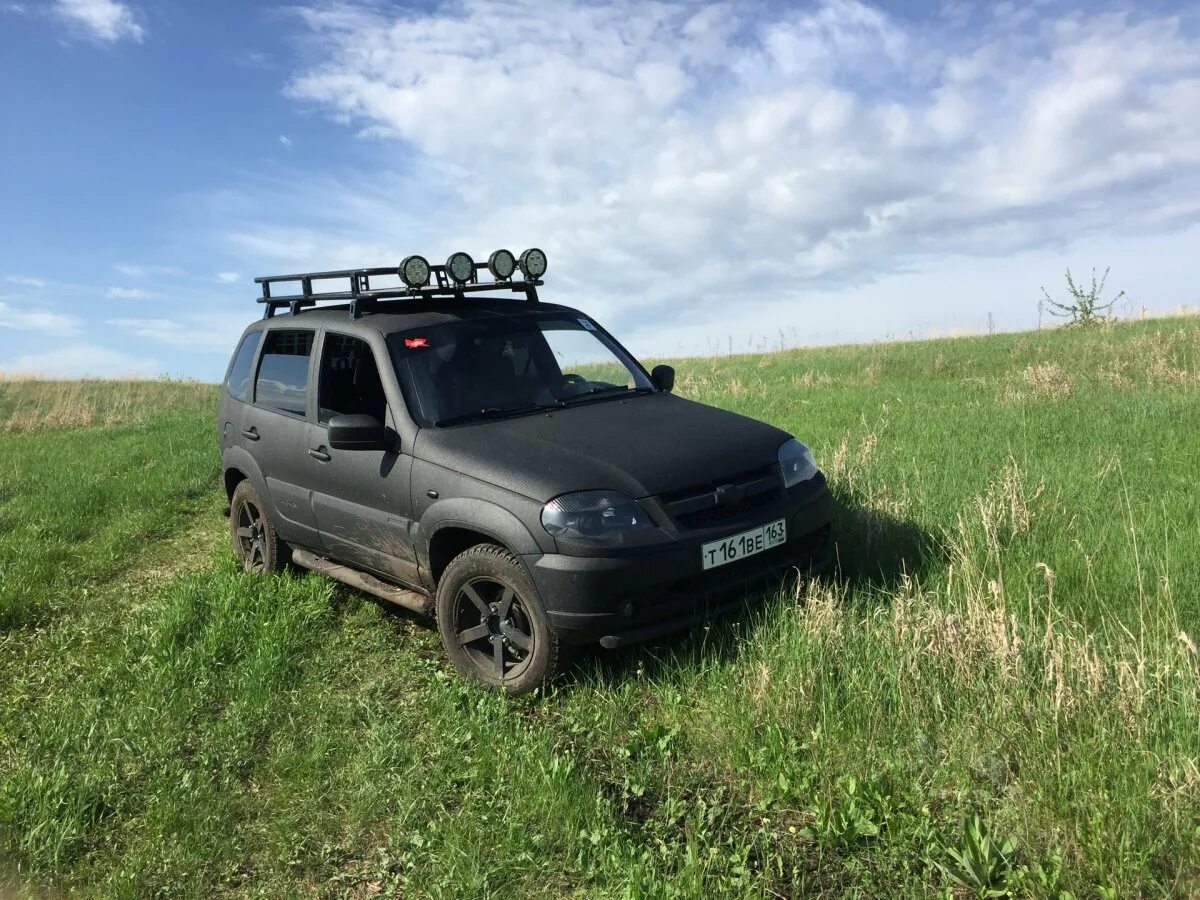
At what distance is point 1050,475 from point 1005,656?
354 centimetres

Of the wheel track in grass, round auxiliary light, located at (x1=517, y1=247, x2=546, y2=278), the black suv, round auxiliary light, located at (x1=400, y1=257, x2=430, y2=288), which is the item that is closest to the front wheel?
the black suv

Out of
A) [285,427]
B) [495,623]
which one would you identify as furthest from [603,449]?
[285,427]

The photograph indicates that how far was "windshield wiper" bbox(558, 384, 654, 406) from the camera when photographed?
207 inches

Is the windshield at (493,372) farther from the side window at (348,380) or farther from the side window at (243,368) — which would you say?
the side window at (243,368)

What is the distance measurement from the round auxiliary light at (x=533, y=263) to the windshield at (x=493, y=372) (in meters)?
0.46

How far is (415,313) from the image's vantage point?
5.51 metres

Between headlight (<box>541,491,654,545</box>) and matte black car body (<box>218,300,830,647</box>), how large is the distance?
4 centimetres

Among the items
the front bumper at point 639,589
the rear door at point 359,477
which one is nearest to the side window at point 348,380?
the rear door at point 359,477

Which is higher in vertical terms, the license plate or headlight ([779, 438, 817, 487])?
headlight ([779, 438, 817, 487])

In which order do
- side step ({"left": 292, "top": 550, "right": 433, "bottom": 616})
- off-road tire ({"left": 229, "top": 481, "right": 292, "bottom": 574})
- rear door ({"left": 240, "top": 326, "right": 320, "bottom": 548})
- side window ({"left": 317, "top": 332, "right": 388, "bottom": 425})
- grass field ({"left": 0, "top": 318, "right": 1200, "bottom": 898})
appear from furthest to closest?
off-road tire ({"left": 229, "top": 481, "right": 292, "bottom": 574})
rear door ({"left": 240, "top": 326, "right": 320, "bottom": 548})
side window ({"left": 317, "top": 332, "right": 388, "bottom": 425})
side step ({"left": 292, "top": 550, "right": 433, "bottom": 616})
grass field ({"left": 0, "top": 318, "right": 1200, "bottom": 898})

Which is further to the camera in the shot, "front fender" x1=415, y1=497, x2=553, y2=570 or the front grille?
the front grille

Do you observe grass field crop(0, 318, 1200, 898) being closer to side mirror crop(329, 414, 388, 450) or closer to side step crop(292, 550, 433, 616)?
side step crop(292, 550, 433, 616)

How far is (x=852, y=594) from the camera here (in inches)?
192

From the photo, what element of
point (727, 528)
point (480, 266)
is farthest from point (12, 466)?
point (727, 528)
